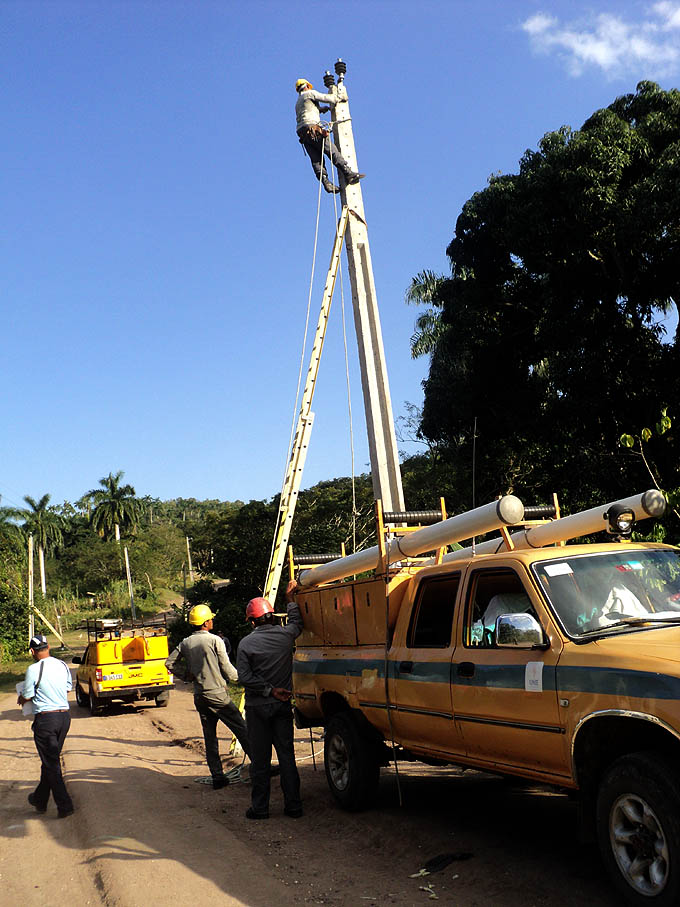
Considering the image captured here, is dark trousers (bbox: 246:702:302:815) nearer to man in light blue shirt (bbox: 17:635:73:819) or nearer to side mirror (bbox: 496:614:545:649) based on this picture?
man in light blue shirt (bbox: 17:635:73:819)

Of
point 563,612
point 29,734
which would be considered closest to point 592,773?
point 563,612

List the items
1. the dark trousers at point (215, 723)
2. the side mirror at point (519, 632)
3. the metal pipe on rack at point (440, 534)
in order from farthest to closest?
the dark trousers at point (215, 723), the metal pipe on rack at point (440, 534), the side mirror at point (519, 632)

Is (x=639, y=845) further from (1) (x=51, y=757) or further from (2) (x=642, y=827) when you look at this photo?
(1) (x=51, y=757)

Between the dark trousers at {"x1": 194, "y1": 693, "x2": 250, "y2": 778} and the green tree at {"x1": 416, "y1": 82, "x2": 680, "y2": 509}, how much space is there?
10.9m

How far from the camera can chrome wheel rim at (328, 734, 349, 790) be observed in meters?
7.68

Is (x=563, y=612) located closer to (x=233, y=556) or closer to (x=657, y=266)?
(x=657, y=266)

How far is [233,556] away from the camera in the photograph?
29031 mm

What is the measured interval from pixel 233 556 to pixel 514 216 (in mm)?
15538

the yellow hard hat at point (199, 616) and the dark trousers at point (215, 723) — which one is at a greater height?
the yellow hard hat at point (199, 616)

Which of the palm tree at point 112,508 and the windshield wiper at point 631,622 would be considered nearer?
the windshield wiper at point 631,622

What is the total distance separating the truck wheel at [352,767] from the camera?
7445mm

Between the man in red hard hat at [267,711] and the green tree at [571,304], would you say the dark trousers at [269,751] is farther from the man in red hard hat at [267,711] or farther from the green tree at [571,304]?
the green tree at [571,304]

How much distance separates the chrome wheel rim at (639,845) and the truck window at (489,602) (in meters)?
1.46

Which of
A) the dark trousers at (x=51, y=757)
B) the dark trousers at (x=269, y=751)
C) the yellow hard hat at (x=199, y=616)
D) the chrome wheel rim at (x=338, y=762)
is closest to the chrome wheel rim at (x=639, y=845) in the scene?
the chrome wheel rim at (x=338, y=762)
